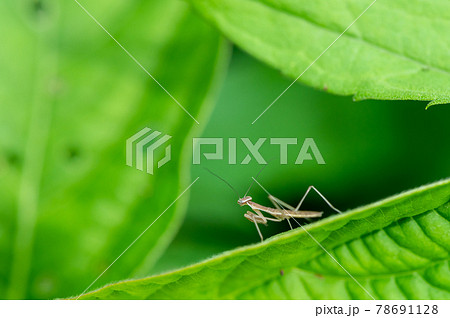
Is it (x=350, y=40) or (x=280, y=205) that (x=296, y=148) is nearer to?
(x=280, y=205)

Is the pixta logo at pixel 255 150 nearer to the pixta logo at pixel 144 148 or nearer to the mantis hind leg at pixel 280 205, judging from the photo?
the mantis hind leg at pixel 280 205

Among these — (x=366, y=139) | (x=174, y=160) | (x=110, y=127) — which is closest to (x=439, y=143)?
(x=366, y=139)

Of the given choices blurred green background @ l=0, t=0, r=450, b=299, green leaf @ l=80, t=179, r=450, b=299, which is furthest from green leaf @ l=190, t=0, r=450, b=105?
green leaf @ l=80, t=179, r=450, b=299

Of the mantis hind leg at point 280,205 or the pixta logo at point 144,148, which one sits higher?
the pixta logo at point 144,148

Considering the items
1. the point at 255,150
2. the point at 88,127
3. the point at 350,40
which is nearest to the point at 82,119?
the point at 88,127

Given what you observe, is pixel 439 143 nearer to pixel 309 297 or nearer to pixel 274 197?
pixel 274 197

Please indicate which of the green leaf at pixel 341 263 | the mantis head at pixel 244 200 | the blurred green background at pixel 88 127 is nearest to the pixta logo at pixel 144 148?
the blurred green background at pixel 88 127
